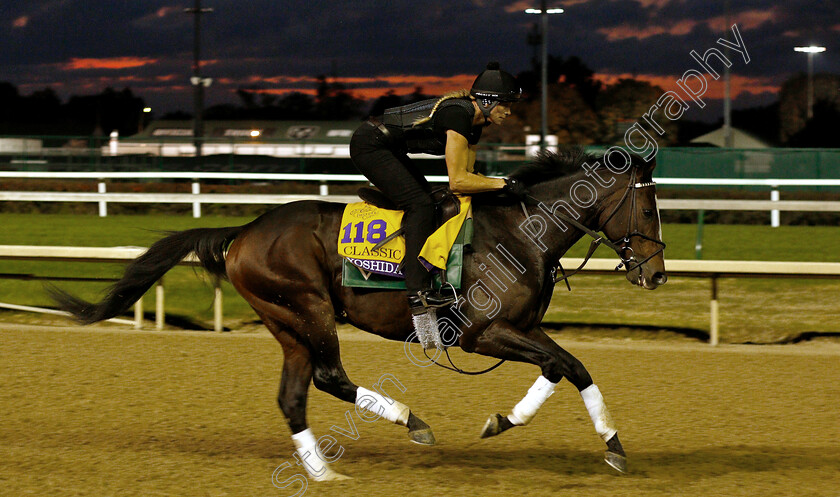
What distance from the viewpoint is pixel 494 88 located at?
4645 millimetres

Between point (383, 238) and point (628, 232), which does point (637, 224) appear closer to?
point (628, 232)

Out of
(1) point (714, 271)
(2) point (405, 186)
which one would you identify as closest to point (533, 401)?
(2) point (405, 186)

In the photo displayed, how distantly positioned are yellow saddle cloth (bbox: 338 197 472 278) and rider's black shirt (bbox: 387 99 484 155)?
314 millimetres

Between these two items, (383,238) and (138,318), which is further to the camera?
(138,318)

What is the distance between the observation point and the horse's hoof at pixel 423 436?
16.2 feet

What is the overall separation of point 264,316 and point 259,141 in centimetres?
2765

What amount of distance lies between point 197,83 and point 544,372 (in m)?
25.4

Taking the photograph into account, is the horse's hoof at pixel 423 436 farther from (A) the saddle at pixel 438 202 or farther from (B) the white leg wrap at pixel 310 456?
(A) the saddle at pixel 438 202

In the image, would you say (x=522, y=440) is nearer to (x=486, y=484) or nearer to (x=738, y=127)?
(x=486, y=484)

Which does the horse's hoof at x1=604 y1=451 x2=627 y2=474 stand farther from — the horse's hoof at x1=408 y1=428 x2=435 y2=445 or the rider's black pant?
the rider's black pant

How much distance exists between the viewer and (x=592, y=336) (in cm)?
858

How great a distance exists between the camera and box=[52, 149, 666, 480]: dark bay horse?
459cm

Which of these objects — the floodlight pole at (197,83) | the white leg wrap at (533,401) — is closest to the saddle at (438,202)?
the white leg wrap at (533,401)

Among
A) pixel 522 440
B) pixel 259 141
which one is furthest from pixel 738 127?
pixel 522 440
